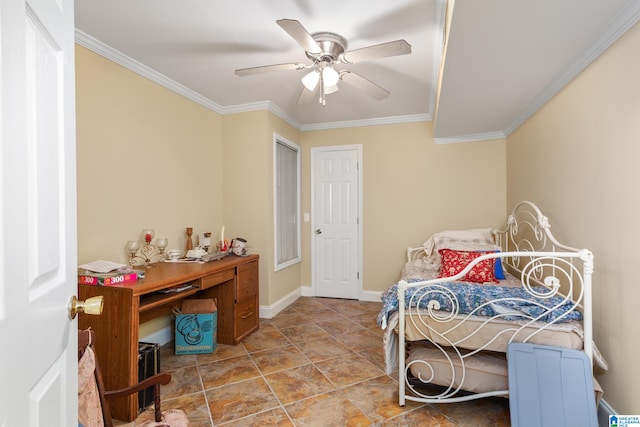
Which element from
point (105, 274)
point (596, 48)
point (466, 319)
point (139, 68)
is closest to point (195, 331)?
point (105, 274)

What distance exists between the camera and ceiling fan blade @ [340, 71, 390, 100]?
247 centimetres

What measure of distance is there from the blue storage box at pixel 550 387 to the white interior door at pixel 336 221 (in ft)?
9.22

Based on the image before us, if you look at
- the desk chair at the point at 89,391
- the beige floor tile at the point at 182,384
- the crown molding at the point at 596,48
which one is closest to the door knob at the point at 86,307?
the desk chair at the point at 89,391

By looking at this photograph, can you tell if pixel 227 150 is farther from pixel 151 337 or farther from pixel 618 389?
pixel 618 389

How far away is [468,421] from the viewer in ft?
6.45

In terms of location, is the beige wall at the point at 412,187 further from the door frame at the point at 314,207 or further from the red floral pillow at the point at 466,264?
the red floral pillow at the point at 466,264

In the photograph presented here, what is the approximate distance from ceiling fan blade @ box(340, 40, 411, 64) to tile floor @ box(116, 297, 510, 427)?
2220mm

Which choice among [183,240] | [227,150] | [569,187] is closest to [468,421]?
[569,187]

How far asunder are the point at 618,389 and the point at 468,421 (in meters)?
0.81

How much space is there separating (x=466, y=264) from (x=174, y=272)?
2.42 meters

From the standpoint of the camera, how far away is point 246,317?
3225 mm

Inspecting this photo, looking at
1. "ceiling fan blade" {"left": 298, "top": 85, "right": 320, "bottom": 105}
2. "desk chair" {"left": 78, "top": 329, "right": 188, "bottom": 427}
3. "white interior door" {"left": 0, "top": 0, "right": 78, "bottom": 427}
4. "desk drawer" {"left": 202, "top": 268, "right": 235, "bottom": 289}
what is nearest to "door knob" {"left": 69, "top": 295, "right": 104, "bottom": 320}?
"white interior door" {"left": 0, "top": 0, "right": 78, "bottom": 427}

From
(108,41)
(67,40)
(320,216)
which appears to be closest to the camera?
(67,40)

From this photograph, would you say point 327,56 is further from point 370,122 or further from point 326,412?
point 326,412
